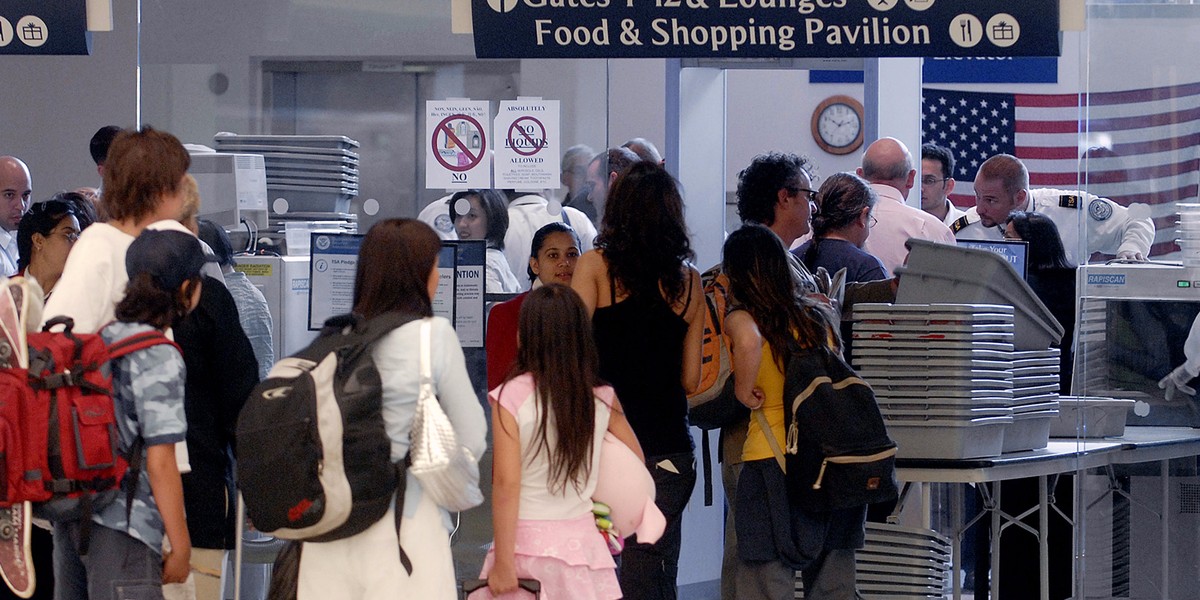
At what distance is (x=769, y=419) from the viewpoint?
436 centimetres

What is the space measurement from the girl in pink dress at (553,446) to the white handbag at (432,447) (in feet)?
0.99

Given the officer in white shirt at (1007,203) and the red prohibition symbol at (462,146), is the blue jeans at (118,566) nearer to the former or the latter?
the red prohibition symbol at (462,146)

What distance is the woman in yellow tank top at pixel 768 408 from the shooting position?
429cm

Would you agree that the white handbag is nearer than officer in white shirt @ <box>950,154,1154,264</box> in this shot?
Yes

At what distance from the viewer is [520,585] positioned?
359cm

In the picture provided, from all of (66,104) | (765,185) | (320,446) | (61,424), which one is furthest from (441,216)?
(66,104)

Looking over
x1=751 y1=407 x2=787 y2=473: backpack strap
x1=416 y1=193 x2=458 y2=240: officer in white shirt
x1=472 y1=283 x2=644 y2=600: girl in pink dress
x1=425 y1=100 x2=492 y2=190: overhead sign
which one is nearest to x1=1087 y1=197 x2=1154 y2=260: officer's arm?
x1=751 y1=407 x2=787 y2=473: backpack strap

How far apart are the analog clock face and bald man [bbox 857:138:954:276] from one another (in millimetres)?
7050

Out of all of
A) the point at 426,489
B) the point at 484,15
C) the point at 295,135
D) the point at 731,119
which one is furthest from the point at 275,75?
the point at 731,119

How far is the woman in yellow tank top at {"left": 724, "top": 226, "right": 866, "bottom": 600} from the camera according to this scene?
4.29 meters

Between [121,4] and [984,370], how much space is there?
571 cm

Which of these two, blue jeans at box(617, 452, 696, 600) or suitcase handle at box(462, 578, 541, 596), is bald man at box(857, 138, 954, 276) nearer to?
blue jeans at box(617, 452, 696, 600)

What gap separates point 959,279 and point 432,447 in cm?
230

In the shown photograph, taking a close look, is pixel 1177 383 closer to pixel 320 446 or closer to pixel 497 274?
pixel 497 274
